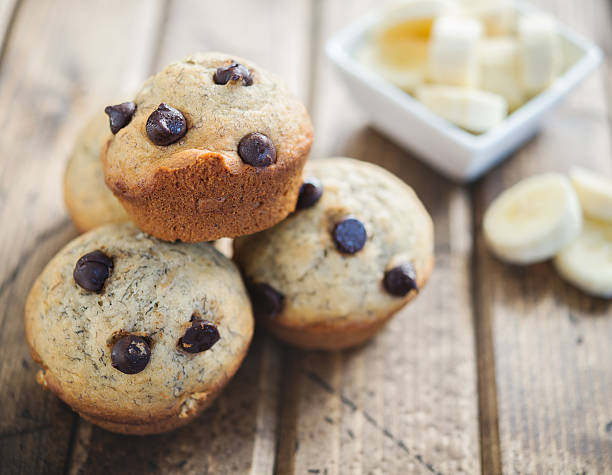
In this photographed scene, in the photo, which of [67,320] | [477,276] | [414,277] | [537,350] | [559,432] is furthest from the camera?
[477,276]

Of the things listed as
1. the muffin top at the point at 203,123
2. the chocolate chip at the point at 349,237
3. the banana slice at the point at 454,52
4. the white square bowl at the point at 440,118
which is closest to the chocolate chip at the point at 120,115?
the muffin top at the point at 203,123

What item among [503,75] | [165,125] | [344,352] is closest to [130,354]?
[165,125]

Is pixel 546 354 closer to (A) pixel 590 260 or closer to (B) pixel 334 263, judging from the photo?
(A) pixel 590 260

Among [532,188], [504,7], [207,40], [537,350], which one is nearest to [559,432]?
[537,350]

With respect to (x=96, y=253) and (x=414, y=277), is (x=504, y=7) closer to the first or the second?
(x=414, y=277)

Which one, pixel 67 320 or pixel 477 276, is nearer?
pixel 67 320

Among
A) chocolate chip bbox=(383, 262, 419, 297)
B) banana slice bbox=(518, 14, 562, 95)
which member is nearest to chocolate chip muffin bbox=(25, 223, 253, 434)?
chocolate chip bbox=(383, 262, 419, 297)

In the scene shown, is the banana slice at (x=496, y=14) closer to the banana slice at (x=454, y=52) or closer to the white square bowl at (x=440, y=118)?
the white square bowl at (x=440, y=118)
